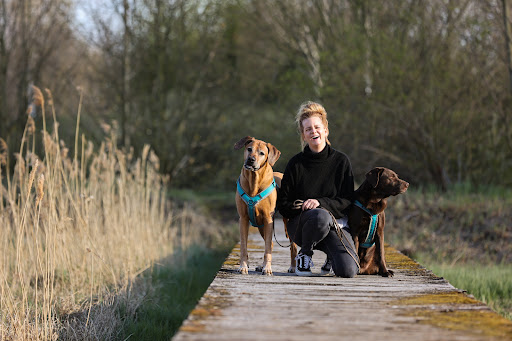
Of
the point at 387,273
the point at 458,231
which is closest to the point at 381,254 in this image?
the point at 387,273

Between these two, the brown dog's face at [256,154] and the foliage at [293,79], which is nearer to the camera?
the brown dog's face at [256,154]

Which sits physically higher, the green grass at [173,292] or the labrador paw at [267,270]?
the labrador paw at [267,270]

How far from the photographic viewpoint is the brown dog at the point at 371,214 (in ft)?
12.5

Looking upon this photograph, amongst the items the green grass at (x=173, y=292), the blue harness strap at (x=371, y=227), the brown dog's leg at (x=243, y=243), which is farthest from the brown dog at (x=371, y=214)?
the green grass at (x=173, y=292)

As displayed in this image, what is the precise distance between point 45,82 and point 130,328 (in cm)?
967

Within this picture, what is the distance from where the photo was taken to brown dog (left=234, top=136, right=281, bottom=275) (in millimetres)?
3768

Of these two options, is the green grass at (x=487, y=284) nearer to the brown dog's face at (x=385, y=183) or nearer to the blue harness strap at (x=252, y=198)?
the brown dog's face at (x=385, y=183)

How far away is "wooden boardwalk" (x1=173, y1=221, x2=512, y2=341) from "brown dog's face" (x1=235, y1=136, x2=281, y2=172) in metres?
0.79

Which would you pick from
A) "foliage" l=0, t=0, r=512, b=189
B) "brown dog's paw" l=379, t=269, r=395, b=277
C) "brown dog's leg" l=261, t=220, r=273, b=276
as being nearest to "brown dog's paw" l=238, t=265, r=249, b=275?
"brown dog's leg" l=261, t=220, r=273, b=276

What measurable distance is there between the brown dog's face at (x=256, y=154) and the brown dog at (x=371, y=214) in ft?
2.36

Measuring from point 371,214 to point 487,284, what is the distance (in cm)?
215

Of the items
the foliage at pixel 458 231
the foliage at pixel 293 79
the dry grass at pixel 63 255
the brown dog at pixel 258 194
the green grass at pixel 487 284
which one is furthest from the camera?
the foliage at pixel 293 79

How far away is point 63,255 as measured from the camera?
4.67 m

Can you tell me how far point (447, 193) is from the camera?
939cm
